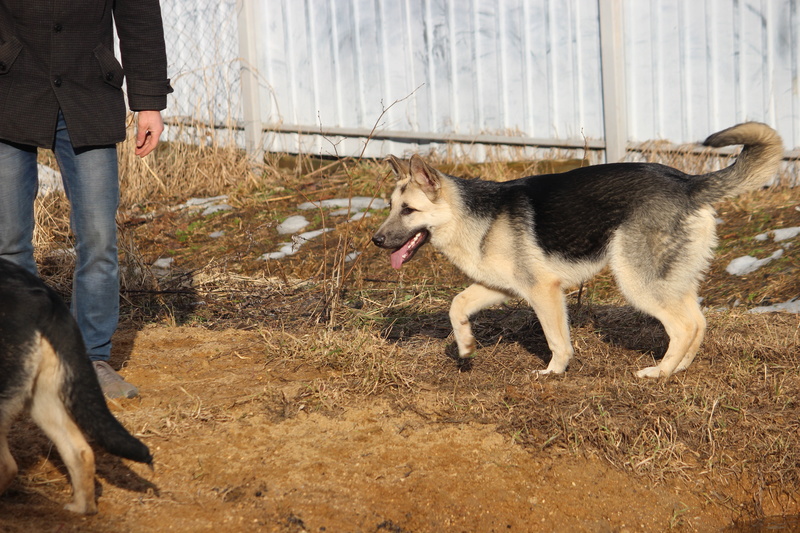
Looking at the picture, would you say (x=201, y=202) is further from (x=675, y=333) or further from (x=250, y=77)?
(x=675, y=333)

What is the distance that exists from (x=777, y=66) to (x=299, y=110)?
5.12 m

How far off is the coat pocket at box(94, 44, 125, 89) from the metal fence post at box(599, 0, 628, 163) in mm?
4982

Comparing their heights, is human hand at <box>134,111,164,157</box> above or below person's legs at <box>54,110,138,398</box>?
above

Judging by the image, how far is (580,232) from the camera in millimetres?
4379

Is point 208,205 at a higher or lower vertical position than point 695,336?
higher

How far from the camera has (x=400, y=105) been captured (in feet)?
29.1

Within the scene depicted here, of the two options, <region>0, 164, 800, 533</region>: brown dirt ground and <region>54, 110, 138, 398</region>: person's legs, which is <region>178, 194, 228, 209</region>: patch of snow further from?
<region>54, 110, 138, 398</region>: person's legs

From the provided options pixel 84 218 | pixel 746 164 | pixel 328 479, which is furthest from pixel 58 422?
pixel 746 164

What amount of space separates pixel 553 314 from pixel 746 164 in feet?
4.20

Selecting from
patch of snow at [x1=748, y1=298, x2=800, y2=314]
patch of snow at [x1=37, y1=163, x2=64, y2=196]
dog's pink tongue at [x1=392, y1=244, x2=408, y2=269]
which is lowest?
patch of snow at [x1=748, y1=298, x2=800, y2=314]

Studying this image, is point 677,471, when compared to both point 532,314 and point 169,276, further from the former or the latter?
point 169,276

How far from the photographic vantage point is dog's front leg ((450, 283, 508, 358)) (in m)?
4.44

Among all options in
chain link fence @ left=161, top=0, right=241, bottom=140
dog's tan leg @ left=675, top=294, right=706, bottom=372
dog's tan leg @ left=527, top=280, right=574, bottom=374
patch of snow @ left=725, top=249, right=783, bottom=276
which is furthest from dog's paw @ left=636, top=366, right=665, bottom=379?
chain link fence @ left=161, top=0, right=241, bottom=140

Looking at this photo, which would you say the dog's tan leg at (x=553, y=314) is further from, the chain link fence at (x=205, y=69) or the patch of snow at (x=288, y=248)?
the chain link fence at (x=205, y=69)
